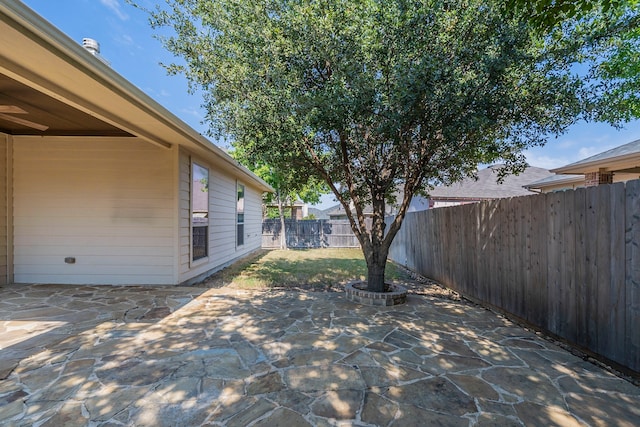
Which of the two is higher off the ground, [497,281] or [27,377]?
[497,281]

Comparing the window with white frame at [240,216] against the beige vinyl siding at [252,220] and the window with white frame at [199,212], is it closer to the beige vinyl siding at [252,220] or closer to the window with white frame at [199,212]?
the beige vinyl siding at [252,220]

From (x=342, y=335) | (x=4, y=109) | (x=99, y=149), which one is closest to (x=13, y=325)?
(x=4, y=109)

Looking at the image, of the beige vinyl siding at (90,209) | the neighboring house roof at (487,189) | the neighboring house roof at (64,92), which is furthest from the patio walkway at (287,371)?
the neighboring house roof at (487,189)

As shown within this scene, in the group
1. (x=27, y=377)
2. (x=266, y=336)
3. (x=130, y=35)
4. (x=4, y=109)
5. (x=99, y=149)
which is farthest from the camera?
(x=130, y=35)

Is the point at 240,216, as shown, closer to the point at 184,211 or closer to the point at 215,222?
the point at 215,222

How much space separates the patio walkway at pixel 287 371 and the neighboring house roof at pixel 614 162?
5.29 m

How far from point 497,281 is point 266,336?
330cm

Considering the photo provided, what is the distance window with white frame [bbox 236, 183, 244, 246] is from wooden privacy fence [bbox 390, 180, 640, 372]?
6.78 meters

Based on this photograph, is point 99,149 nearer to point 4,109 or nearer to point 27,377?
point 4,109

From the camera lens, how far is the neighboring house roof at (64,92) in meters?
2.29

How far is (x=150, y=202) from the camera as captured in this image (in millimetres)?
5625

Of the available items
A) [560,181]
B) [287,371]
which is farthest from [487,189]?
[287,371]

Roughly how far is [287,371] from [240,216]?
8.15 m

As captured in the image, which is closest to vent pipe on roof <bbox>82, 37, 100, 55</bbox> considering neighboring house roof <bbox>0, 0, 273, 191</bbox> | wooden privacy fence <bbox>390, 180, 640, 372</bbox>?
neighboring house roof <bbox>0, 0, 273, 191</bbox>
